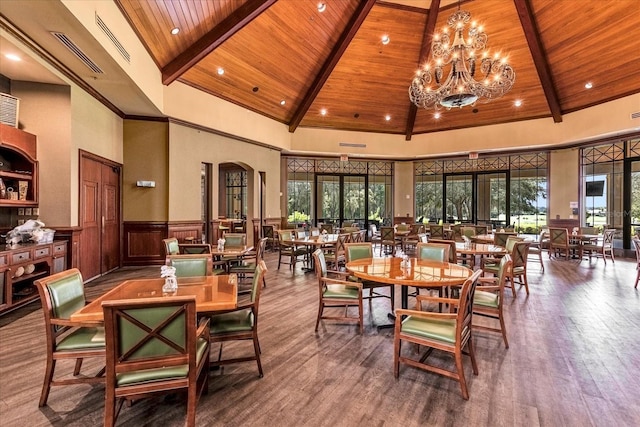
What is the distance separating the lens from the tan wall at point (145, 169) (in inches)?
286

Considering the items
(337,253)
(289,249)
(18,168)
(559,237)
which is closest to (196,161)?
(289,249)

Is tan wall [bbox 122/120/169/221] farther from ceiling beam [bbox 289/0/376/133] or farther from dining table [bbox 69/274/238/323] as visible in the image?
dining table [bbox 69/274/238/323]

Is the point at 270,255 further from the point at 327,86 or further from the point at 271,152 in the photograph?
the point at 327,86

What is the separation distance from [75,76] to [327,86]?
6.43 meters

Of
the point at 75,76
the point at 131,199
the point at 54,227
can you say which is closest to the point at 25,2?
the point at 75,76

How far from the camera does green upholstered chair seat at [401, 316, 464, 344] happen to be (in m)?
2.60

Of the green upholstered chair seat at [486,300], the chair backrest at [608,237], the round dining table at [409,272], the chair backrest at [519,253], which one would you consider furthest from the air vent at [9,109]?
the chair backrest at [608,237]

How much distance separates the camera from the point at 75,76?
5133mm

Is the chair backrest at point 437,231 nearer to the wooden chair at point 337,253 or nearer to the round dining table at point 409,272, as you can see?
the wooden chair at point 337,253

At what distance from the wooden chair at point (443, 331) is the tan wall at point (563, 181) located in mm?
10031

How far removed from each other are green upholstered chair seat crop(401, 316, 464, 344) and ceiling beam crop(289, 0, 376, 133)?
6743mm

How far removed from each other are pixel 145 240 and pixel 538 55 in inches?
412

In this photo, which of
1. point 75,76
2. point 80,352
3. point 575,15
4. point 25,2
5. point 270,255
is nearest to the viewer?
point 80,352


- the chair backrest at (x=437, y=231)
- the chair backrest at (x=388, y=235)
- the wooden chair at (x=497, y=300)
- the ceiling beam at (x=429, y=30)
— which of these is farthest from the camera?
the chair backrest at (x=437, y=231)
